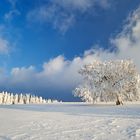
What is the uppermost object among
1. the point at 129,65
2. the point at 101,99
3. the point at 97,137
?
the point at 129,65

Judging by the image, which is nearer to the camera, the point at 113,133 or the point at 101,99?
the point at 113,133

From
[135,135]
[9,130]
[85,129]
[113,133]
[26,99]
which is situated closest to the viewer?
[135,135]

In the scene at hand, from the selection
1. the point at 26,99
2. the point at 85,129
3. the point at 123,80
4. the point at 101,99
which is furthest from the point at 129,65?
the point at 26,99

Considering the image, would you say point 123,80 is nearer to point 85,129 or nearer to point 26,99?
point 85,129

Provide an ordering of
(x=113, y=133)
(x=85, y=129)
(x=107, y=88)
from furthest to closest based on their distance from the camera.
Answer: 1. (x=107, y=88)
2. (x=85, y=129)
3. (x=113, y=133)

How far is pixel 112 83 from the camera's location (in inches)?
2308

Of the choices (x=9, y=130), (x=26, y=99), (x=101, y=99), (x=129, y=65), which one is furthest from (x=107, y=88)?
(x=26, y=99)

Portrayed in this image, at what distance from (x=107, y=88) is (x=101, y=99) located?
283 centimetres

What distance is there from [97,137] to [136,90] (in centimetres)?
4195

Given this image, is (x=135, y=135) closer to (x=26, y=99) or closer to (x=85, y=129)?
(x=85, y=129)

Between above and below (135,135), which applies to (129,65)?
above

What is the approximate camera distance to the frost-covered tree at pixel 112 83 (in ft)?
191

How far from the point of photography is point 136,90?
193 ft

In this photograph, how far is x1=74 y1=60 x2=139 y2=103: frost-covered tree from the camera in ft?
191
